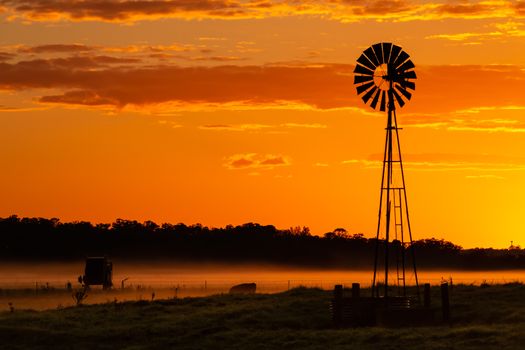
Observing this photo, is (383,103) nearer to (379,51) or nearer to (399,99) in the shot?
(399,99)

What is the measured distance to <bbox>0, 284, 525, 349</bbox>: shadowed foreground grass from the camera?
53.1 metres

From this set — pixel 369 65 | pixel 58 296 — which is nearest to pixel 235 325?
pixel 369 65

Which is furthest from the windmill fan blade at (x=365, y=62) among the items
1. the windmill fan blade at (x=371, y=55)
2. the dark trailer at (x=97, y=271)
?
A: the dark trailer at (x=97, y=271)

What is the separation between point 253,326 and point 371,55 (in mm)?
17342

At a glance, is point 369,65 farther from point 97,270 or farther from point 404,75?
point 97,270

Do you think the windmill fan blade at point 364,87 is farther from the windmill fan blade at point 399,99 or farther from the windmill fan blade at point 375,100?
the windmill fan blade at point 399,99

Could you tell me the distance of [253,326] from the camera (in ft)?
197

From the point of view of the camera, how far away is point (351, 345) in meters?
52.4

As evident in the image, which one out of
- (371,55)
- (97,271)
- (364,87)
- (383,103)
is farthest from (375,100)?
(97,271)

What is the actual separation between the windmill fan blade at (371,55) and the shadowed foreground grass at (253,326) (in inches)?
550

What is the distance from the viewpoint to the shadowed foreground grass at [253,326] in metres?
53.1

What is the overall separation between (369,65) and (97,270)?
214 feet

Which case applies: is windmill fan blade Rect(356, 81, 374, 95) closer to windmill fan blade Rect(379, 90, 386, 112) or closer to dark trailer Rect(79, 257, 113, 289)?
windmill fan blade Rect(379, 90, 386, 112)

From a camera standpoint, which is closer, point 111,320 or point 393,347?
point 393,347
